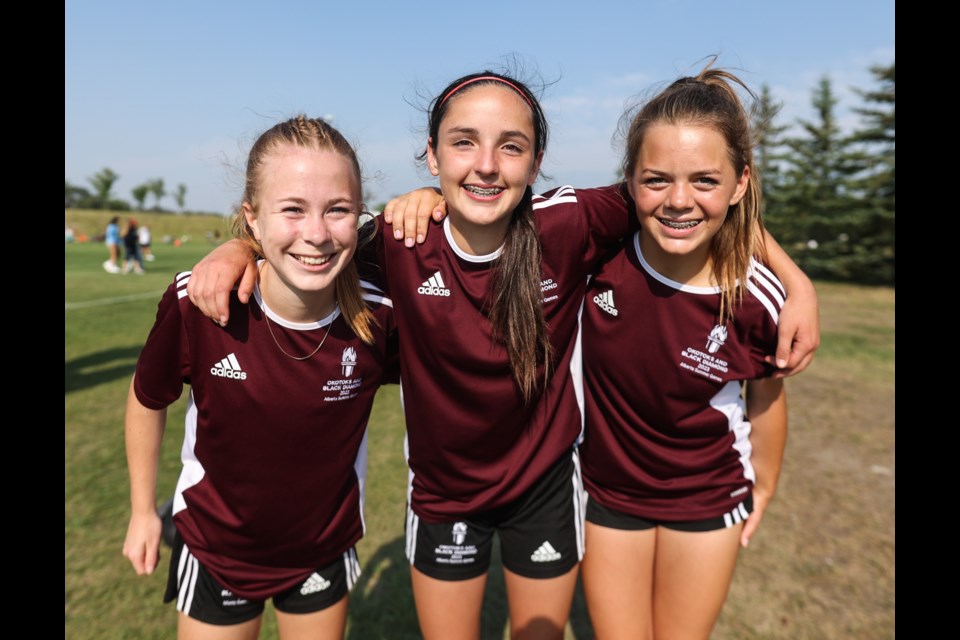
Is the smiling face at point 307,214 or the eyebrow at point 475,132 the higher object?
the eyebrow at point 475,132

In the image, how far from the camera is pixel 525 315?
206 cm

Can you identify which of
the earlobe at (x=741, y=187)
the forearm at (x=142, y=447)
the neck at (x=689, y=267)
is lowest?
the forearm at (x=142, y=447)

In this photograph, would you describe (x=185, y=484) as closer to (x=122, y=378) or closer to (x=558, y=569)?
(x=558, y=569)

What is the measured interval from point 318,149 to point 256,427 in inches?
38.6

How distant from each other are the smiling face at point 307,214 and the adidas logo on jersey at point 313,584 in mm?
1071

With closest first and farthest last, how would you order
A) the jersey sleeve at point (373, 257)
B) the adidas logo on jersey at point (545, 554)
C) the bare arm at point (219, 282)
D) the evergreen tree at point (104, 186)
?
the bare arm at point (219, 282)
the jersey sleeve at point (373, 257)
the adidas logo on jersey at point (545, 554)
the evergreen tree at point (104, 186)

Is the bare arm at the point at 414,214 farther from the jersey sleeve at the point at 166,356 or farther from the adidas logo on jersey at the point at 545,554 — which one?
the adidas logo on jersey at the point at 545,554

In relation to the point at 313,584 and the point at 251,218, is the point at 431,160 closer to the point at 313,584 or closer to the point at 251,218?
the point at 251,218

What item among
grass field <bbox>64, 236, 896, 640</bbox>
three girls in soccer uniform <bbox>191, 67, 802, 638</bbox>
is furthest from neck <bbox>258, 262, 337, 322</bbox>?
grass field <bbox>64, 236, 896, 640</bbox>

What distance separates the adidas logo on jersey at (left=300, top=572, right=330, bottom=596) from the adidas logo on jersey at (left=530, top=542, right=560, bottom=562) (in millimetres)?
814

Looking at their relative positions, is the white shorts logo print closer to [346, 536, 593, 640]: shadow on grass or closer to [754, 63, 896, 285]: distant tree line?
[346, 536, 593, 640]: shadow on grass

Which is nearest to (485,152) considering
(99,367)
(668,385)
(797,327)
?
(668,385)

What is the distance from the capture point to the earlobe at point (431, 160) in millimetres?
2143

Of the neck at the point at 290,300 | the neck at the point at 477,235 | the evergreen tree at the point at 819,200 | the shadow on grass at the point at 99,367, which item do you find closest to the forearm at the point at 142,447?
the neck at the point at 290,300
